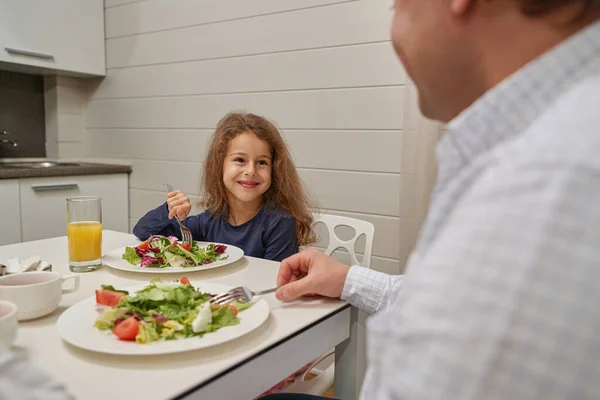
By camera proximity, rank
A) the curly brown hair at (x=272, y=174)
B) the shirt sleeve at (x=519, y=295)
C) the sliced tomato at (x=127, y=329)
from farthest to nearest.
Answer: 1. the curly brown hair at (x=272, y=174)
2. the sliced tomato at (x=127, y=329)
3. the shirt sleeve at (x=519, y=295)

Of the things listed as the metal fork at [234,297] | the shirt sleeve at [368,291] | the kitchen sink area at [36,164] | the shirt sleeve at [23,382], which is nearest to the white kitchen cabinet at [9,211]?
the kitchen sink area at [36,164]

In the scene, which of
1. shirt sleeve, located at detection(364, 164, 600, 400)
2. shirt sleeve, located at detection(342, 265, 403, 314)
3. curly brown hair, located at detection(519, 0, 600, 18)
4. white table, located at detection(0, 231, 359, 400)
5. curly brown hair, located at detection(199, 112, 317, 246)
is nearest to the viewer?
shirt sleeve, located at detection(364, 164, 600, 400)

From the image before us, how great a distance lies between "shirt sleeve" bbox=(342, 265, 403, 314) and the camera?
0.95 m

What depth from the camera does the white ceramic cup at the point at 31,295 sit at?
78 cm

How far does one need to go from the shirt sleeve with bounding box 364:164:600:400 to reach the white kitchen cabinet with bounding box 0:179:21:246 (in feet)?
7.78

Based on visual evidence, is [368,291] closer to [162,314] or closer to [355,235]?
[162,314]

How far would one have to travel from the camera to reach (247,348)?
71 centimetres

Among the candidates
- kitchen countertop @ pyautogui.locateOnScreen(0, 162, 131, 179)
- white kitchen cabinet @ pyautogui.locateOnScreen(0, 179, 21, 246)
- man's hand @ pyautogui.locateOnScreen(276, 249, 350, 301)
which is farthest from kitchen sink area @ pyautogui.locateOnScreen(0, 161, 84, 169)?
man's hand @ pyautogui.locateOnScreen(276, 249, 350, 301)

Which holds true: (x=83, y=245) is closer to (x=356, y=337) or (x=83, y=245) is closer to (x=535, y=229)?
(x=356, y=337)

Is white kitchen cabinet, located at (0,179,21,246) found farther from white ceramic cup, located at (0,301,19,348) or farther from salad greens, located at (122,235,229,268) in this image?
white ceramic cup, located at (0,301,19,348)

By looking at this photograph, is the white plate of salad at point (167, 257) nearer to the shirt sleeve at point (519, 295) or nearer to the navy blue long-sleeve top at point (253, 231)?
the navy blue long-sleeve top at point (253, 231)

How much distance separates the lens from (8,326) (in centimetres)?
66

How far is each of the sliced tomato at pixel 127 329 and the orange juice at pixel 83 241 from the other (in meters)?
0.45

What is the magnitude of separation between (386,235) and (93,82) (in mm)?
2133
